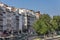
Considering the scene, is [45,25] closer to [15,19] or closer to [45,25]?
[45,25]

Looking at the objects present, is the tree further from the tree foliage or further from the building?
the building

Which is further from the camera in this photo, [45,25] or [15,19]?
[15,19]

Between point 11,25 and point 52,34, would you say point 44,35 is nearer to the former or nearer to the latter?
point 52,34

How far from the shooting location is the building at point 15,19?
83.5 metres

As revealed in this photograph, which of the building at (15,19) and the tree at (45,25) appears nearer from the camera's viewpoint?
the tree at (45,25)

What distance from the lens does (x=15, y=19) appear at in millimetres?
92312

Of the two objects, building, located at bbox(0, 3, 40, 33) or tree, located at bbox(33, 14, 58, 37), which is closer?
tree, located at bbox(33, 14, 58, 37)

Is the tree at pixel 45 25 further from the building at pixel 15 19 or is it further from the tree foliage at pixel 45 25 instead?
the building at pixel 15 19

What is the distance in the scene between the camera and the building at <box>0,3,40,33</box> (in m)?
83.5

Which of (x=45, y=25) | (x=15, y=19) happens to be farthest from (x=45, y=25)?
(x=15, y=19)

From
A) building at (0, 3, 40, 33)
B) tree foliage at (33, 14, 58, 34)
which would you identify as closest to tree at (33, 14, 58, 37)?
tree foliage at (33, 14, 58, 34)

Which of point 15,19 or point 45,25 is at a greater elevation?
point 15,19

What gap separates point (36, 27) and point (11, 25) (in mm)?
12631

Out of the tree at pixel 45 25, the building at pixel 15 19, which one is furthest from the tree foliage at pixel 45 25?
the building at pixel 15 19
